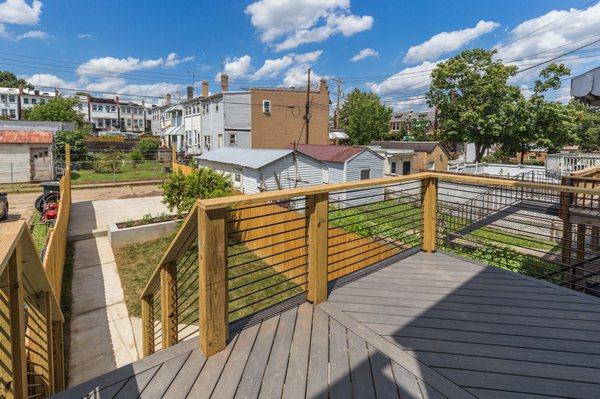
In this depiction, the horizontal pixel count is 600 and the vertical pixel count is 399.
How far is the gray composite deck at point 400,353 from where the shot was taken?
207cm

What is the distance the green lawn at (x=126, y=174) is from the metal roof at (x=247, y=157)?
467 cm

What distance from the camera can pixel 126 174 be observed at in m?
24.8

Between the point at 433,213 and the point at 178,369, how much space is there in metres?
3.32

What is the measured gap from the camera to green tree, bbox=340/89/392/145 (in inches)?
1677

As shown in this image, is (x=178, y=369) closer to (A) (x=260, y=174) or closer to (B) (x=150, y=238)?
(B) (x=150, y=238)

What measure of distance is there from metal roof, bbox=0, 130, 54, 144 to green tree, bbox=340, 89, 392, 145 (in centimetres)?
3113

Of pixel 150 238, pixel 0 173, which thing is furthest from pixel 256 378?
pixel 0 173

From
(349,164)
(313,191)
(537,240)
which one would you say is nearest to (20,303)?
(313,191)

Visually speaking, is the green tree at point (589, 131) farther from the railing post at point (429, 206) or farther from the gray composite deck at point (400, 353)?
the gray composite deck at point (400, 353)

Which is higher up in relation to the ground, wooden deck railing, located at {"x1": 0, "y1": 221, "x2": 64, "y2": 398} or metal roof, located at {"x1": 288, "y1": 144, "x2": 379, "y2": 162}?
metal roof, located at {"x1": 288, "y1": 144, "x2": 379, "y2": 162}

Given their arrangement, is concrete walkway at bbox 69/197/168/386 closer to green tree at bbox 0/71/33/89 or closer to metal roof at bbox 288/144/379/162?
metal roof at bbox 288/144/379/162

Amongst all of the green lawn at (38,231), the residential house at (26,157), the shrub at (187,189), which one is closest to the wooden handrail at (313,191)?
the shrub at (187,189)

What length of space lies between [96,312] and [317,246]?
5469 mm

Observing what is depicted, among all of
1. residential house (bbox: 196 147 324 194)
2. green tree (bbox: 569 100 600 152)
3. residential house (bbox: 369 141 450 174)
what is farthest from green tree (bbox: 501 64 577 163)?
green tree (bbox: 569 100 600 152)
